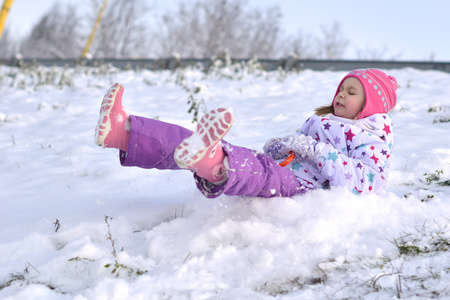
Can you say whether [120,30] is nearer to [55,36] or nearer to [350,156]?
[55,36]

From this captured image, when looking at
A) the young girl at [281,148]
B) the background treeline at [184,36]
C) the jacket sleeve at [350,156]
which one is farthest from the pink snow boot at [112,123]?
the background treeline at [184,36]

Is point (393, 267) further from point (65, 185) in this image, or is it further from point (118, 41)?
point (118, 41)

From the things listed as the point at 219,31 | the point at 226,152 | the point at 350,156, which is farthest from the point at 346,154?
the point at 219,31

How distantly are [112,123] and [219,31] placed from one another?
32340mm

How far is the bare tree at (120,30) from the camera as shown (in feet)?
123

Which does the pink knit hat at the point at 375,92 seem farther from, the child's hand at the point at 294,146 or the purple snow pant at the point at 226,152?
the purple snow pant at the point at 226,152

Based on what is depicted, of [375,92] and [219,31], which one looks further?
[219,31]

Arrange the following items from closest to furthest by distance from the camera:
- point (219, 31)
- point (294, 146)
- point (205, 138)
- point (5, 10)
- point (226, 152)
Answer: point (205, 138)
point (226, 152)
point (294, 146)
point (5, 10)
point (219, 31)

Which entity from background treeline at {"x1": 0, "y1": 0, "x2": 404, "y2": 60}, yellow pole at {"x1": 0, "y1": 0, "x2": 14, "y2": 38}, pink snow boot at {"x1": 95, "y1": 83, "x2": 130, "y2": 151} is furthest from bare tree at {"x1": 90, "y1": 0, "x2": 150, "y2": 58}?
pink snow boot at {"x1": 95, "y1": 83, "x2": 130, "y2": 151}

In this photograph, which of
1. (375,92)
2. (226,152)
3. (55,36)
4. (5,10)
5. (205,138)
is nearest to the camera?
(205,138)

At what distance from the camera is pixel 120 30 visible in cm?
3919

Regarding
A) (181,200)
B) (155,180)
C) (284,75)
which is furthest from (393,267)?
(284,75)

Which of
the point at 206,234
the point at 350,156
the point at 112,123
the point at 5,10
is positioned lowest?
the point at 206,234

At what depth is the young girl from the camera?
2.23 meters
